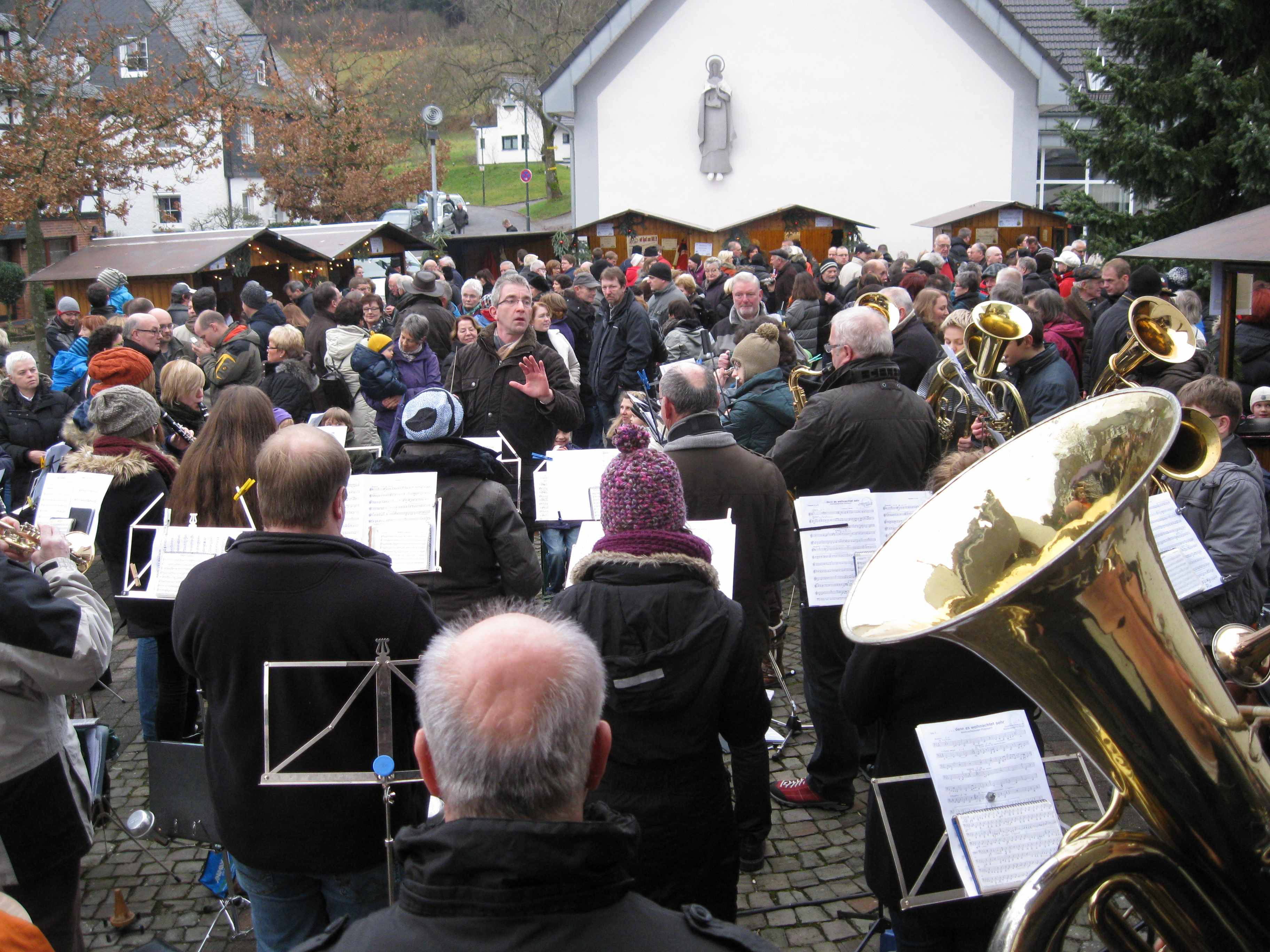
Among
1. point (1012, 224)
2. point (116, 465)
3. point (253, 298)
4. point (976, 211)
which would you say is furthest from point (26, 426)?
point (1012, 224)

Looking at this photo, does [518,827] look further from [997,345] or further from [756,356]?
[997,345]

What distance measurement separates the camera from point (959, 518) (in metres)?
2.17

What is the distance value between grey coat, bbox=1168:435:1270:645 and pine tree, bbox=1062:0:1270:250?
920 centimetres

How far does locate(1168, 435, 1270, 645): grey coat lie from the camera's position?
12.5ft

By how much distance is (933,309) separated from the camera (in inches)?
292

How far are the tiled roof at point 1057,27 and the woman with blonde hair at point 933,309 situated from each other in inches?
942

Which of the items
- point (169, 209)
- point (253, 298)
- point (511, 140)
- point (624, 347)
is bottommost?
point (624, 347)

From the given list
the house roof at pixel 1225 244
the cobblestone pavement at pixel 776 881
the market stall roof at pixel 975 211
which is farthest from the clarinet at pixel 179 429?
the market stall roof at pixel 975 211

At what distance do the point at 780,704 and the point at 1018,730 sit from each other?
2.90 m

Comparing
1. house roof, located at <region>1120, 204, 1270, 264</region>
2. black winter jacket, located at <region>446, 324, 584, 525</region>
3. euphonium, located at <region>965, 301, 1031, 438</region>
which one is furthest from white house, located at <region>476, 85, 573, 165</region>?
euphonium, located at <region>965, 301, 1031, 438</region>

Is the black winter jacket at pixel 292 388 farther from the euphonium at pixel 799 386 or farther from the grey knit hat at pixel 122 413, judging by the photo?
the euphonium at pixel 799 386

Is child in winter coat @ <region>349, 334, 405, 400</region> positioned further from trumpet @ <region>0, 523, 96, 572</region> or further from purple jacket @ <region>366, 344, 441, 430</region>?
trumpet @ <region>0, 523, 96, 572</region>

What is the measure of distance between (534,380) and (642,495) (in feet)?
9.07

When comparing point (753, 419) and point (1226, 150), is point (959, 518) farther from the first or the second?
point (1226, 150)
